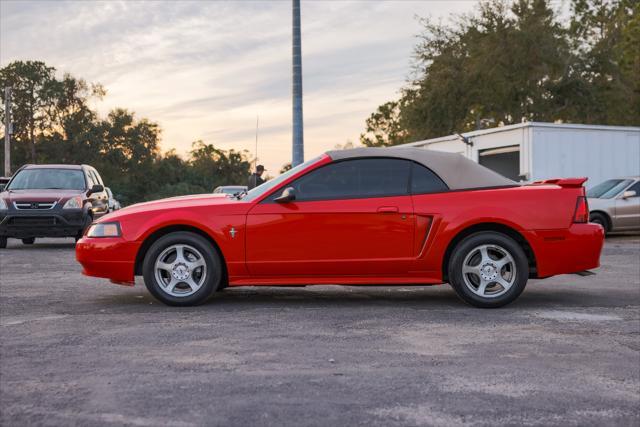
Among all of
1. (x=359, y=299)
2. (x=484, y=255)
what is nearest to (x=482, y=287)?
(x=484, y=255)

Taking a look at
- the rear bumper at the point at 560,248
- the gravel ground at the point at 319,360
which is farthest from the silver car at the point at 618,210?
the rear bumper at the point at 560,248

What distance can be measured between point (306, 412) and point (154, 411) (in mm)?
739

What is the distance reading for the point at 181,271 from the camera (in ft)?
25.2

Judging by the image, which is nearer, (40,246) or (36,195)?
(36,195)

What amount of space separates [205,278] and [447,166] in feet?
8.19

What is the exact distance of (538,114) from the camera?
41.1m

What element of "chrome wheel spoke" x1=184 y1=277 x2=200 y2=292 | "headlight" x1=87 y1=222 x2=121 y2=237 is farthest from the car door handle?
"headlight" x1=87 y1=222 x2=121 y2=237

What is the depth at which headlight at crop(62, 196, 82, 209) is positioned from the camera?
51.4ft

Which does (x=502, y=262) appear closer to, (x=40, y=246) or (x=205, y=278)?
(x=205, y=278)

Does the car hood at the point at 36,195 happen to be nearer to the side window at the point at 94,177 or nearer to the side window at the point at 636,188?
the side window at the point at 94,177

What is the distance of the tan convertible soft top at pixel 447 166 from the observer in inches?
309

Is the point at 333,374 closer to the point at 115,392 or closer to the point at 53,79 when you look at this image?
the point at 115,392

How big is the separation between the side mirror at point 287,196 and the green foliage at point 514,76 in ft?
110

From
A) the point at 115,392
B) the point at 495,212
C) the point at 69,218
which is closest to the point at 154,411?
the point at 115,392
